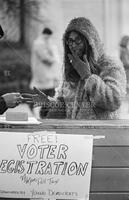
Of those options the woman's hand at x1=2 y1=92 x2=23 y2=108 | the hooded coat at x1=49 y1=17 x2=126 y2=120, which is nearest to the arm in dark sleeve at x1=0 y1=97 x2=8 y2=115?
the woman's hand at x1=2 y1=92 x2=23 y2=108

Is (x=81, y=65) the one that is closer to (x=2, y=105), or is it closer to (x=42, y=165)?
(x=2, y=105)

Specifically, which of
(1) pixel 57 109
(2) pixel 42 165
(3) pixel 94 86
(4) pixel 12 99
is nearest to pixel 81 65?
(3) pixel 94 86

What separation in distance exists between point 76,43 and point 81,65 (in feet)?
0.57

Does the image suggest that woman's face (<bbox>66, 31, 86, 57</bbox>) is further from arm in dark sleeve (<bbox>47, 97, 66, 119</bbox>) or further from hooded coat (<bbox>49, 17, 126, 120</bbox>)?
arm in dark sleeve (<bbox>47, 97, 66, 119</bbox>)

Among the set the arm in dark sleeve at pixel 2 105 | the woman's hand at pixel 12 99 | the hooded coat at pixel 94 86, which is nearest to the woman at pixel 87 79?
the hooded coat at pixel 94 86

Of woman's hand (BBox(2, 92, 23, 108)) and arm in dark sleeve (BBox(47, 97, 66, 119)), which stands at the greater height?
woman's hand (BBox(2, 92, 23, 108))

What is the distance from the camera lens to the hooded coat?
530 cm

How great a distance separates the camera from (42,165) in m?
5.11

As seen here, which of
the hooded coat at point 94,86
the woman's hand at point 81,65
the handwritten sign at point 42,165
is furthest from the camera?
the woman's hand at point 81,65

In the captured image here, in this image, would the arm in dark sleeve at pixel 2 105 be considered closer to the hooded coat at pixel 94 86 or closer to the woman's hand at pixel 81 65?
the hooded coat at pixel 94 86

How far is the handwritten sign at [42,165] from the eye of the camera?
5.09m

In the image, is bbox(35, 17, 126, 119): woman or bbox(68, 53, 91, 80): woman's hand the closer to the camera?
Result: bbox(35, 17, 126, 119): woman

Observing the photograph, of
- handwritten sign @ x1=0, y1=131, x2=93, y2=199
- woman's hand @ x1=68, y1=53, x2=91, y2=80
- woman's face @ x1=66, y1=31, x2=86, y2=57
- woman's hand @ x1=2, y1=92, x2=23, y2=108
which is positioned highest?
woman's face @ x1=66, y1=31, x2=86, y2=57

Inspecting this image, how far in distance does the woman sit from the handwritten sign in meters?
0.37
